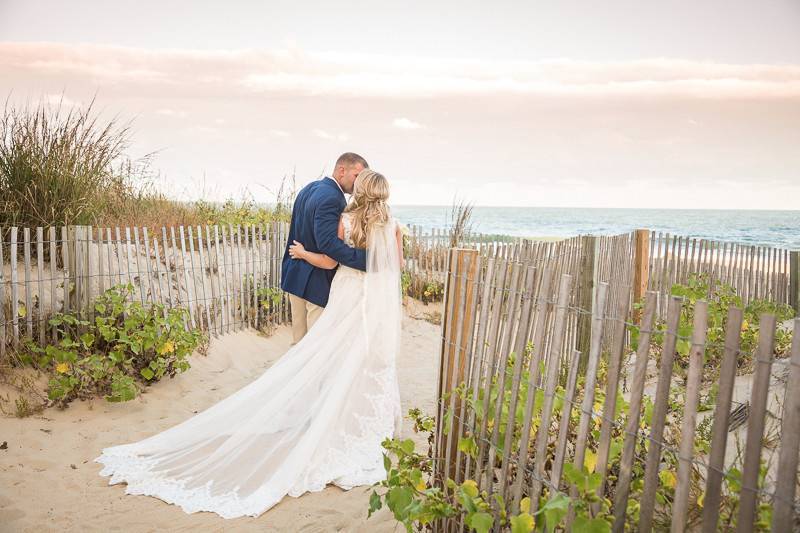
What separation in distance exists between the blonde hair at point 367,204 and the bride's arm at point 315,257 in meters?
0.21

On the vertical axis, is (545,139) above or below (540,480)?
above

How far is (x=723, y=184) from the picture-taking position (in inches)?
1871

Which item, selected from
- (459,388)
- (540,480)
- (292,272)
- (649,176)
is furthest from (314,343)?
(649,176)

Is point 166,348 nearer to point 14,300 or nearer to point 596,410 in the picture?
point 14,300

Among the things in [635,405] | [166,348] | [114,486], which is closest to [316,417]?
Answer: [114,486]

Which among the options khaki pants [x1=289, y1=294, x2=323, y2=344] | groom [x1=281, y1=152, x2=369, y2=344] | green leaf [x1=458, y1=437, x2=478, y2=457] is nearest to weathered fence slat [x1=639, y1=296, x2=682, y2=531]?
green leaf [x1=458, y1=437, x2=478, y2=457]

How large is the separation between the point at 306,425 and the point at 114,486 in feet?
4.07

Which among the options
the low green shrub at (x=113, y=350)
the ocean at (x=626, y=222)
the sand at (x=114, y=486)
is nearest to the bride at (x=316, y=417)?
the sand at (x=114, y=486)

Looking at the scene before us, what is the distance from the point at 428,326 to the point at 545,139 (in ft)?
152

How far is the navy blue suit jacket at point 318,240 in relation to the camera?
14.2 ft

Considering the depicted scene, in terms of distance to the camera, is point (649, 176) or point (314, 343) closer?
point (314, 343)

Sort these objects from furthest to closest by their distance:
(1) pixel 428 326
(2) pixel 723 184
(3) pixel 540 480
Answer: (2) pixel 723 184, (1) pixel 428 326, (3) pixel 540 480

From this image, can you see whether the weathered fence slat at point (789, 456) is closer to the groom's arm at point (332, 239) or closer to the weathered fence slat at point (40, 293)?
the groom's arm at point (332, 239)

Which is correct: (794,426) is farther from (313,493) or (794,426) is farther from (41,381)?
(41,381)
